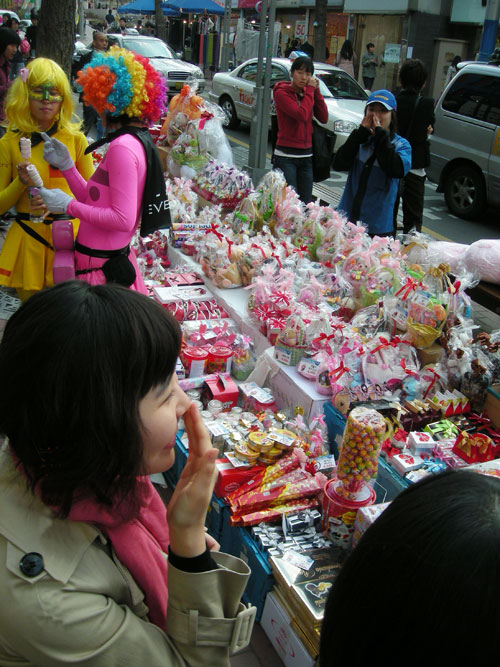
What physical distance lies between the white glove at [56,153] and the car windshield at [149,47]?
44.8ft

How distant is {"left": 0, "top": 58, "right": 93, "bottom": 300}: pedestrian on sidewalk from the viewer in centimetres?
297

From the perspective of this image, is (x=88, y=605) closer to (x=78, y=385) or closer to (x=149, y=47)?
(x=78, y=385)

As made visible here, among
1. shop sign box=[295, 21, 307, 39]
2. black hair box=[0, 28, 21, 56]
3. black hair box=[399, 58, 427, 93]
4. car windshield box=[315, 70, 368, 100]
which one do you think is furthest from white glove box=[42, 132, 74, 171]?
shop sign box=[295, 21, 307, 39]

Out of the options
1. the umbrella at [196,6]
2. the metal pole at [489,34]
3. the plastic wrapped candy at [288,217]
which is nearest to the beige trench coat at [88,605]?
the plastic wrapped candy at [288,217]

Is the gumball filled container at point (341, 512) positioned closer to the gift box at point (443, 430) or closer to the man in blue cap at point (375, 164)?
the gift box at point (443, 430)

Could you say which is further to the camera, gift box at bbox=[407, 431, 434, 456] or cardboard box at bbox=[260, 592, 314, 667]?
gift box at bbox=[407, 431, 434, 456]

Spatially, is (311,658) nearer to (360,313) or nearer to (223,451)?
(223,451)

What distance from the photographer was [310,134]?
5.66m

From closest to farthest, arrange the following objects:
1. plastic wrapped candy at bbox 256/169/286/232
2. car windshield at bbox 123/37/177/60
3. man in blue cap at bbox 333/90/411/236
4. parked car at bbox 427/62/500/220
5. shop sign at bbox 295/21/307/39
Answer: man in blue cap at bbox 333/90/411/236 < plastic wrapped candy at bbox 256/169/286/232 < parked car at bbox 427/62/500/220 < car windshield at bbox 123/37/177/60 < shop sign at bbox 295/21/307/39

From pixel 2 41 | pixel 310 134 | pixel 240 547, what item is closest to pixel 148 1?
pixel 2 41

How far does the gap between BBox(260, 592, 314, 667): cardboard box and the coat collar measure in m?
1.33

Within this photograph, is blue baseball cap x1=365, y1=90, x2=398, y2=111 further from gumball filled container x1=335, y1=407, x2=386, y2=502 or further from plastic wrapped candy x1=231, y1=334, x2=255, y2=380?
gumball filled container x1=335, y1=407, x2=386, y2=502

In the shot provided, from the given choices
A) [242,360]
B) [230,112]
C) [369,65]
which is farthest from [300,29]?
[242,360]

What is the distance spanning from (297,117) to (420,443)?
13.2 ft
